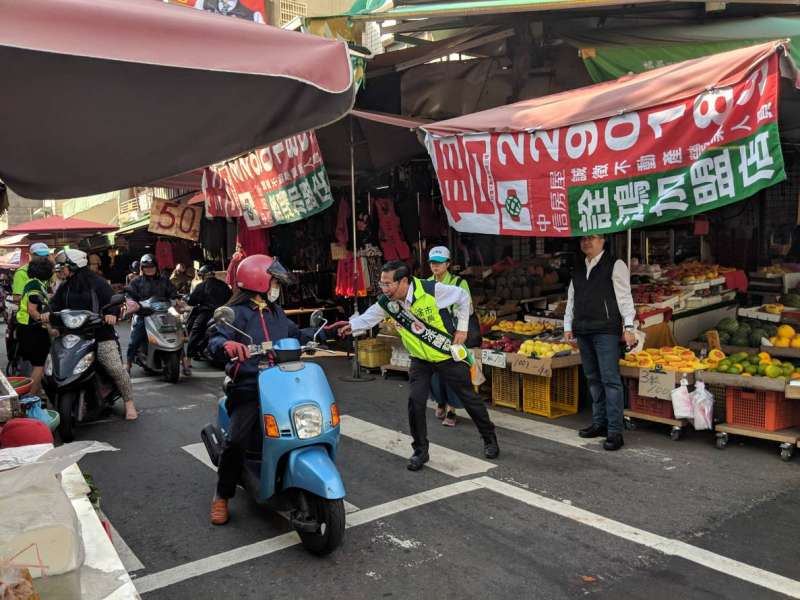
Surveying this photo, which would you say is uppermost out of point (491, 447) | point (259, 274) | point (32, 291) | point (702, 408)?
point (259, 274)

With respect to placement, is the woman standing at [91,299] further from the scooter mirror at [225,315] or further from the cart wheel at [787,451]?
the cart wheel at [787,451]

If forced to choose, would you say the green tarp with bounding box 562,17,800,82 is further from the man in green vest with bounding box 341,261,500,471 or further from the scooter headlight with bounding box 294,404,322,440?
the scooter headlight with bounding box 294,404,322,440

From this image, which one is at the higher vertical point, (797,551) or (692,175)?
(692,175)

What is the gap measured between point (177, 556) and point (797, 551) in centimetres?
383

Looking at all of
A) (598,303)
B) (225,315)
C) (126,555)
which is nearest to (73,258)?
(225,315)

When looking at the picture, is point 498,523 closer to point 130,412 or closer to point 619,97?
point 619,97

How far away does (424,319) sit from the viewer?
531 centimetres

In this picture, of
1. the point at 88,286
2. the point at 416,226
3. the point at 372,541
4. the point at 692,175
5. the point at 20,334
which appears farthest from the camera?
the point at 416,226

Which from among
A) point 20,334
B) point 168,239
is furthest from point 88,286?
point 168,239

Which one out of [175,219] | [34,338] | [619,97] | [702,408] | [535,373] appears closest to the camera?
[619,97]

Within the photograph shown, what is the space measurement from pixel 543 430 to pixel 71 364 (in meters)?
4.89

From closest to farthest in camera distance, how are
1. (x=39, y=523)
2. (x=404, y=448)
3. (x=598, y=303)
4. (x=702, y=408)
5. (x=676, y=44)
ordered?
(x=39, y=523) → (x=702, y=408) → (x=598, y=303) → (x=404, y=448) → (x=676, y=44)

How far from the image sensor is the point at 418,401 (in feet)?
17.8

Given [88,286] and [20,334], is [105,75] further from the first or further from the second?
[20,334]
